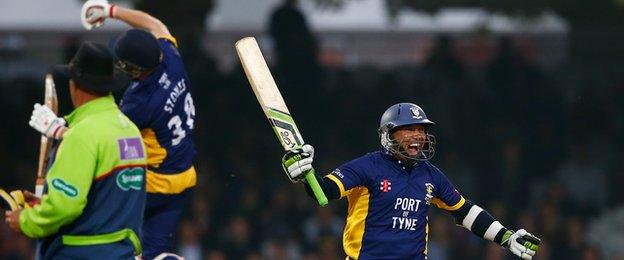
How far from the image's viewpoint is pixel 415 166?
6.76 meters

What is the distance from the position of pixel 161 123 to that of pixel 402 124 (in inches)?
52.1

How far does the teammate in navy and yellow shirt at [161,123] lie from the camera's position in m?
6.90

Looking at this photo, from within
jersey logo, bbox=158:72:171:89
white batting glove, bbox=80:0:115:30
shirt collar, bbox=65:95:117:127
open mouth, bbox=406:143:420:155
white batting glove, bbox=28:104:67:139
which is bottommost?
open mouth, bbox=406:143:420:155

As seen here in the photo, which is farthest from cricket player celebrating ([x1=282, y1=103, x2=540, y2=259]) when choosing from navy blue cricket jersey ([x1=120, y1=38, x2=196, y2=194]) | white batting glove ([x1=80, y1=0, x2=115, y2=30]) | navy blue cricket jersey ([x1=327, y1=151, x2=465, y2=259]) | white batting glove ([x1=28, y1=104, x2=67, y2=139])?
white batting glove ([x1=80, y1=0, x2=115, y2=30])

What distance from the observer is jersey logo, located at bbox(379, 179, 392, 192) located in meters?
6.62

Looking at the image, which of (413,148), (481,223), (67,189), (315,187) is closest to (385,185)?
(413,148)

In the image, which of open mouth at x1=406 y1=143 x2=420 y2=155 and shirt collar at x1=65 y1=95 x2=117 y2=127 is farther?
open mouth at x1=406 y1=143 x2=420 y2=155

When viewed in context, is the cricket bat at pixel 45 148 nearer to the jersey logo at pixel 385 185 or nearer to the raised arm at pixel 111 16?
the raised arm at pixel 111 16

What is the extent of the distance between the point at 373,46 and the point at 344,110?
2.41 ft

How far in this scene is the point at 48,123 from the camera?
5723 mm

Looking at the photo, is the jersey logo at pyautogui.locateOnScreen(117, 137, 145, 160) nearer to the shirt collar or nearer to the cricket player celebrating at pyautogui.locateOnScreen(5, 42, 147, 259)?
the cricket player celebrating at pyautogui.locateOnScreen(5, 42, 147, 259)

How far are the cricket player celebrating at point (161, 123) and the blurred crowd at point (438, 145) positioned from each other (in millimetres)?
5213

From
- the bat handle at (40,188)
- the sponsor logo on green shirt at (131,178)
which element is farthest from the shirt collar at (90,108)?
the bat handle at (40,188)

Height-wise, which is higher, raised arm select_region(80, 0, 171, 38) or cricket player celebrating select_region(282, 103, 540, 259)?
raised arm select_region(80, 0, 171, 38)
